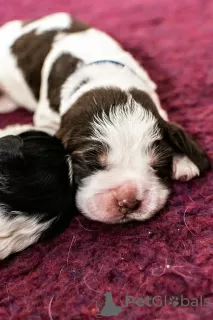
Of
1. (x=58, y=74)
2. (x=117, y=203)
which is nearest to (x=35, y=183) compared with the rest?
(x=117, y=203)

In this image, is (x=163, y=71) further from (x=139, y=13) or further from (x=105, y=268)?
(x=105, y=268)

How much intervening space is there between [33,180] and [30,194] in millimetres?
82

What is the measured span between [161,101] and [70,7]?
190 centimetres

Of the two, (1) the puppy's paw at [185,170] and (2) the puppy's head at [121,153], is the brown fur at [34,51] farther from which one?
(1) the puppy's paw at [185,170]

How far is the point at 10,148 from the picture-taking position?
2164 mm

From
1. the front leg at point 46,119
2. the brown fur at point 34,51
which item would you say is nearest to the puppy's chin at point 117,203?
the front leg at point 46,119

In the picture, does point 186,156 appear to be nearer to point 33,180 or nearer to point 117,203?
point 117,203

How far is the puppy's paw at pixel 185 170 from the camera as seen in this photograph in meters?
2.46

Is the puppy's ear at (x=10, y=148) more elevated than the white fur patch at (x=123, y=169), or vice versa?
the puppy's ear at (x=10, y=148)

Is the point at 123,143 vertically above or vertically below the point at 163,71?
above

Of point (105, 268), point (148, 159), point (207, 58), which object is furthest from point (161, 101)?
point (105, 268)

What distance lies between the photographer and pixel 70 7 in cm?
448

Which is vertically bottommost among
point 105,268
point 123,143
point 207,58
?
point 207,58

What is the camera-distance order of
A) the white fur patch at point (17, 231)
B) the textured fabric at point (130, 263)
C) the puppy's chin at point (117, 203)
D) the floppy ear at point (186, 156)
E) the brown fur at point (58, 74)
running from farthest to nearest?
the brown fur at point (58, 74)
the floppy ear at point (186, 156)
the puppy's chin at point (117, 203)
the white fur patch at point (17, 231)
the textured fabric at point (130, 263)
